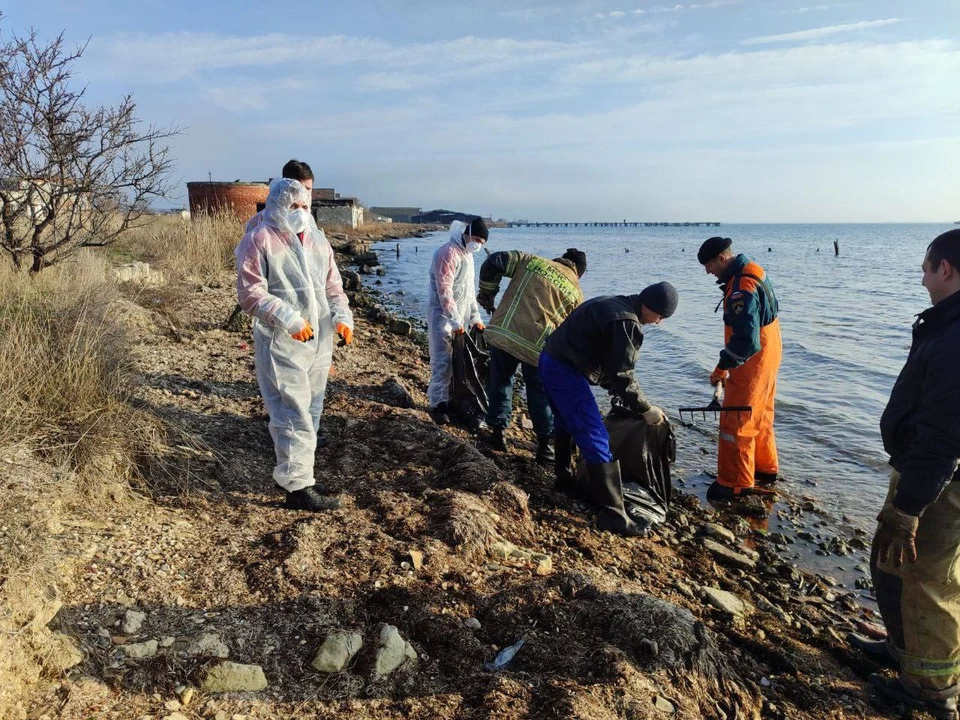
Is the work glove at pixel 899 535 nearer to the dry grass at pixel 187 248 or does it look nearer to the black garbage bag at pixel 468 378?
the black garbage bag at pixel 468 378

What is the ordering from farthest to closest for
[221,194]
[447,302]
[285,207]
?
1. [221,194]
2. [447,302]
3. [285,207]

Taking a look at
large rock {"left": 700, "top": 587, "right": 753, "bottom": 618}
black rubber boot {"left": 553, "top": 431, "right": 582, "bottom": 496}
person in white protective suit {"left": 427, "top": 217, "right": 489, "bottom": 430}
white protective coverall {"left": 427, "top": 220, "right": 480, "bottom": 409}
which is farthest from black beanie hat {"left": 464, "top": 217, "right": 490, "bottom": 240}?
large rock {"left": 700, "top": 587, "right": 753, "bottom": 618}

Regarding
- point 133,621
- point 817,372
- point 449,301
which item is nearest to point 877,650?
point 133,621

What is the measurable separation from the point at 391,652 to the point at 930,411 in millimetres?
2423

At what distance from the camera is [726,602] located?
3.42 meters

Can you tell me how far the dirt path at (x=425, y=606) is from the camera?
231cm

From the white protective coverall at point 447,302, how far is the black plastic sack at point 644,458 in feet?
6.33

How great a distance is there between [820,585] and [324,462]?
11.9ft

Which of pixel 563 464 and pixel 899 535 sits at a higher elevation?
pixel 899 535

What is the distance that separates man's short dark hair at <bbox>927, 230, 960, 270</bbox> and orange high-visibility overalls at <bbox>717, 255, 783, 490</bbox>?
78.7 inches

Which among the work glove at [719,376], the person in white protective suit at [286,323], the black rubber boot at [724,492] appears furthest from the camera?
the black rubber boot at [724,492]

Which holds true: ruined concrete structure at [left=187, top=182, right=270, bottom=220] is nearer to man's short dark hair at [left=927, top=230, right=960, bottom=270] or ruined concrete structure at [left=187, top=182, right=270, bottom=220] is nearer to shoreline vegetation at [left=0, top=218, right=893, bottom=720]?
shoreline vegetation at [left=0, top=218, right=893, bottom=720]

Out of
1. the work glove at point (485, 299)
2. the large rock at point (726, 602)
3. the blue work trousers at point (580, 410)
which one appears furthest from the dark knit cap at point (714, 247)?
the large rock at point (726, 602)

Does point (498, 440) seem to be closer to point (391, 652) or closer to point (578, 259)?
point (578, 259)
